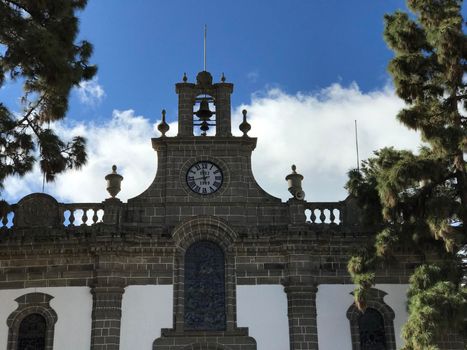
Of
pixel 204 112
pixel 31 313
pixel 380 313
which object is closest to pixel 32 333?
pixel 31 313

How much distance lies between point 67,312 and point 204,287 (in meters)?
3.82

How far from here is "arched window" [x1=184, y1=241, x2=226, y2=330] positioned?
2016 centimetres

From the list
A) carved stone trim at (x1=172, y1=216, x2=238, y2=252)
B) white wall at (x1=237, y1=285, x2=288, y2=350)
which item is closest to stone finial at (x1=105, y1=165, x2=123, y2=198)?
carved stone trim at (x1=172, y1=216, x2=238, y2=252)

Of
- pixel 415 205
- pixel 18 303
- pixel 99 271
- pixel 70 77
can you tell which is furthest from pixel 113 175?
pixel 415 205

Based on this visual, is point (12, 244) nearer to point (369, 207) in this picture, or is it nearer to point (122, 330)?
point (122, 330)

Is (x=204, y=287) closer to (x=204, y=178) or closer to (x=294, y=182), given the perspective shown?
(x=204, y=178)

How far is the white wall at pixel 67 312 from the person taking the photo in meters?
19.7

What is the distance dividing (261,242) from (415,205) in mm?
4540

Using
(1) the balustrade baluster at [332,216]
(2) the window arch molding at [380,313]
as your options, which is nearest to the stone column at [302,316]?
(2) the window arch molding at [380,313]

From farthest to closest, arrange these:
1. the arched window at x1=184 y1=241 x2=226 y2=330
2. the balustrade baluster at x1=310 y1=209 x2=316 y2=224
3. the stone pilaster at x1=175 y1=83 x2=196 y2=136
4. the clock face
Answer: the stone pilaster at x1=175 y1=83 x2=196 y2=136, the clock face, the balustrade baluster at x1=310 y1=209 x2=316 y2=224, the arched window at x1=184 y1=241 x2=226 y2=330

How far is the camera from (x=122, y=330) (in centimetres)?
1980

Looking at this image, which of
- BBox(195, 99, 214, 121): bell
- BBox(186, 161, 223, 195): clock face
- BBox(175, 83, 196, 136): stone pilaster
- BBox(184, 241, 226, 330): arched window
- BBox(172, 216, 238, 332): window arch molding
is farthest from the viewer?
BBox(195, 99, 214, 121): bell

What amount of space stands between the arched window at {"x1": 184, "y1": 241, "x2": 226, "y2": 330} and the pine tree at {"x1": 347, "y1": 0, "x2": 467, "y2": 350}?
3826 mm

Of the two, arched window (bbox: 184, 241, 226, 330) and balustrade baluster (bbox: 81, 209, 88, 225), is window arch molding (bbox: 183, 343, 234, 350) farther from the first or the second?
balustrade baluster (bbox: 81, 209, 88, 225)
